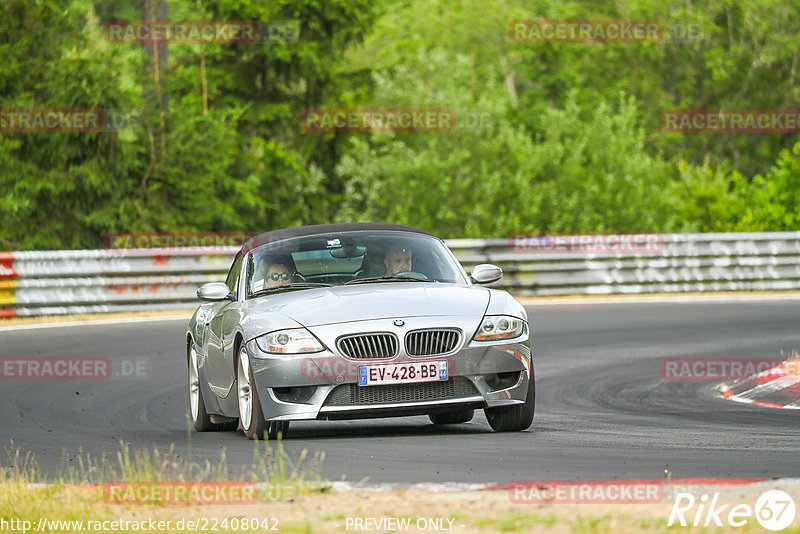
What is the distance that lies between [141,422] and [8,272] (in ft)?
36.4

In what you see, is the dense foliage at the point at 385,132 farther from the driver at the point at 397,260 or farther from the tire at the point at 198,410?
the driver at the point at 397,260

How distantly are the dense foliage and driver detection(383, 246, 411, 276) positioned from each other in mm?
19383

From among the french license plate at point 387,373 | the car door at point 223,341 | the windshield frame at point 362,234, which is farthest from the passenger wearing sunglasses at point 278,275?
the french license plate at point 387,373

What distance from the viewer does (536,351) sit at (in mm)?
16578

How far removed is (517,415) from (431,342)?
90 centimetres

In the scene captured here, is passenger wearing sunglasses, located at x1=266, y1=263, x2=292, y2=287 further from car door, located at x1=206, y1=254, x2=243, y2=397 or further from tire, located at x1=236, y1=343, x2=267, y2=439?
tire, located at x1=236, y1=343, x2=267, y2=439

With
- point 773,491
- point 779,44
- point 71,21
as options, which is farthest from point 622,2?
point 773,491

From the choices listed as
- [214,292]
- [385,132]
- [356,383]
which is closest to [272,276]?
[214,292]

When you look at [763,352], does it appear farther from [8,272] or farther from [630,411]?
[8,272]

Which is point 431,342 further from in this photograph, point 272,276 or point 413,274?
point 272,276

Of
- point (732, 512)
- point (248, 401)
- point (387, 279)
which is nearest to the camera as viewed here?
point (732, 512)

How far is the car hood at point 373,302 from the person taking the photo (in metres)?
9.18

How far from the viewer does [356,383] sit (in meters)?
9.03

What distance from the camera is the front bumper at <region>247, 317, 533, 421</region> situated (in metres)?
9.03
